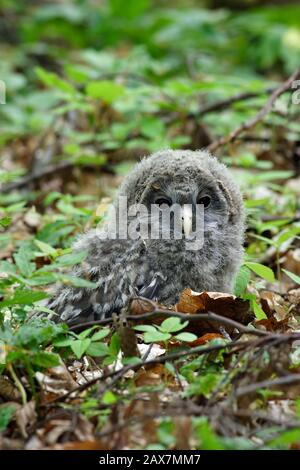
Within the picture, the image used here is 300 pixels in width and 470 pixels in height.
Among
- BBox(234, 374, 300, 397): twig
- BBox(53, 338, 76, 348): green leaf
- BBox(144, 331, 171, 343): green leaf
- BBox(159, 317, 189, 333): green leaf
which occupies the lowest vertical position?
BBox(234, 374, 300, 397): twig

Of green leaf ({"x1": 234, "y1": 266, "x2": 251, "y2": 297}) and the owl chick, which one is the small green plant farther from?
green leaf ({"x1": 234, "y1": 266, "x2": 251, "y2": 297})

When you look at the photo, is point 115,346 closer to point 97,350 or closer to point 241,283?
point 97,350

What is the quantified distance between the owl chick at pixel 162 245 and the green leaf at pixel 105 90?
6.44 ft

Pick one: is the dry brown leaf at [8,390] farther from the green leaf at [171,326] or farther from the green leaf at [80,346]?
the green leaf at [171,326]

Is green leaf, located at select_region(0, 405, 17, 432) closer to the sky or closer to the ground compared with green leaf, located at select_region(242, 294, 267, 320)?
closer to the ground

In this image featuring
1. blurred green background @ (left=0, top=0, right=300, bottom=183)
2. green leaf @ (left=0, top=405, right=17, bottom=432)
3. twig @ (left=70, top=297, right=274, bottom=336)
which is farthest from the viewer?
blurred green background @ (left=0, top=0, right=300, bottom=183)

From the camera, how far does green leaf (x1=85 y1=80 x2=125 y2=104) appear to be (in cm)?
656

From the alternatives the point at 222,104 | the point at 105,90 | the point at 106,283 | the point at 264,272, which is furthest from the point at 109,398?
the point at 222,104

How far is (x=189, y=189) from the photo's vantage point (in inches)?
178

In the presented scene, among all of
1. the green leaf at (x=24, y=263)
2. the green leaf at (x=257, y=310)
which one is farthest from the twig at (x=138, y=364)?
the green leaf at (x=257, y=310)

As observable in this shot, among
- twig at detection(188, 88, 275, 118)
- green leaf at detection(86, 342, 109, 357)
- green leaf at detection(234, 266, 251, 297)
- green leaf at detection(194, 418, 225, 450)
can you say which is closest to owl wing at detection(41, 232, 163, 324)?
green leaf at detection(234, 266, 251, 297)

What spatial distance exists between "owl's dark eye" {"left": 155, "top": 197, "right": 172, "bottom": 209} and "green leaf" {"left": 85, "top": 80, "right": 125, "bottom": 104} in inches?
89.3

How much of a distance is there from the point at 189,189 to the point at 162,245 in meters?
0.38
